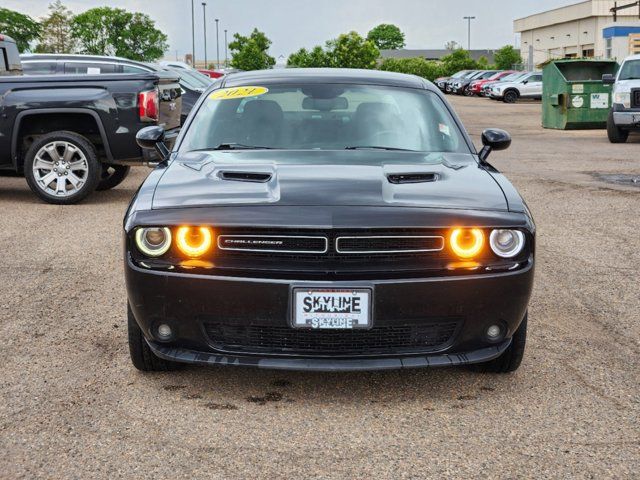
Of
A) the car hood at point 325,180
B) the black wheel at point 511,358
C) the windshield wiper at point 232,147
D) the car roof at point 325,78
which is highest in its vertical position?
the car roof at point 325,78

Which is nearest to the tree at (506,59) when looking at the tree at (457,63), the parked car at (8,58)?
the tree at (457,63)

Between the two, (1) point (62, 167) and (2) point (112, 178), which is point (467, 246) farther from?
(2) point (112, 178)

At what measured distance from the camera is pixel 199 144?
17.3 ft

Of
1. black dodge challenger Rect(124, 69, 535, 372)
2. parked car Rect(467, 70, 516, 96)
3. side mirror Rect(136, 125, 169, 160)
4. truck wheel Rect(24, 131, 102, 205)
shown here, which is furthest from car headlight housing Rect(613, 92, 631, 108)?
parked car Rect(467, 70, 516, 96)

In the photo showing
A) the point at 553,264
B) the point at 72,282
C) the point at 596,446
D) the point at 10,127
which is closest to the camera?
the point at 596,446

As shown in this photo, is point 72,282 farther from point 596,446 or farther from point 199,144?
point 596,446

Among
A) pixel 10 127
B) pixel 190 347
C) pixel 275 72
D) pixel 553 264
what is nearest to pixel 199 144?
pixel 275 72

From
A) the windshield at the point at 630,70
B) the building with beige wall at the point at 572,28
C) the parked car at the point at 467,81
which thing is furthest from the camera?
the building with beige wall at the point at 572,28

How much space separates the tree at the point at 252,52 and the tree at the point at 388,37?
98677mm

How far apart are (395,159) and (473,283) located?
1095 millimetres

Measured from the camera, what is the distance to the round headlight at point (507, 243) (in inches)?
162

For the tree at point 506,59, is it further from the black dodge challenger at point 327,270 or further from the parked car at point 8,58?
the black dodge challenger at point 327,270

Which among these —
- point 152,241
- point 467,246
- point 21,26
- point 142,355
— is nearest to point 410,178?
point 467,246

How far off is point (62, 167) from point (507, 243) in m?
7.30
